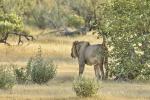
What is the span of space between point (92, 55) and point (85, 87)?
24.6 ft

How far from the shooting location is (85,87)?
Answer: 58.6ft

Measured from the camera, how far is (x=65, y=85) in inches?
885

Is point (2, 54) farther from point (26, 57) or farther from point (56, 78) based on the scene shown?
point (56, 78)

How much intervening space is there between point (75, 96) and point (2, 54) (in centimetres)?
1845

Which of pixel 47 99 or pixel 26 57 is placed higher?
pixel 47 99

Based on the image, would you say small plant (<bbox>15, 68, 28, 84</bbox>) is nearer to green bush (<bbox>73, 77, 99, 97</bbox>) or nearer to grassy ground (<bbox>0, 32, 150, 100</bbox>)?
grassy ground (<bbox>0, 32, 150, 100</bbox>)

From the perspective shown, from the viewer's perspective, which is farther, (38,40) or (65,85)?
(38,40)

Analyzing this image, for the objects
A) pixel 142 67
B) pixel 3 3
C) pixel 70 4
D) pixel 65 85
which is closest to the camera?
pixel 65 85

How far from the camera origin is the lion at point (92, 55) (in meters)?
25.1

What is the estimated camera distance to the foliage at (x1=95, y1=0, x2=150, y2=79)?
24.7 m

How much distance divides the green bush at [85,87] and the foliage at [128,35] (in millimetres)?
6656

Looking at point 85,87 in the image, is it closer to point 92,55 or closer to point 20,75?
point 20,75

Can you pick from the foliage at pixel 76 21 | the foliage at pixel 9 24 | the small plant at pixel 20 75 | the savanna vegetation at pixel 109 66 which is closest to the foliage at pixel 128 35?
the savanna vegetation at pixel 109 66

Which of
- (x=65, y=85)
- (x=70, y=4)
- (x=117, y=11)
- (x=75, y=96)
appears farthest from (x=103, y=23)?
(x=70, y=4)
